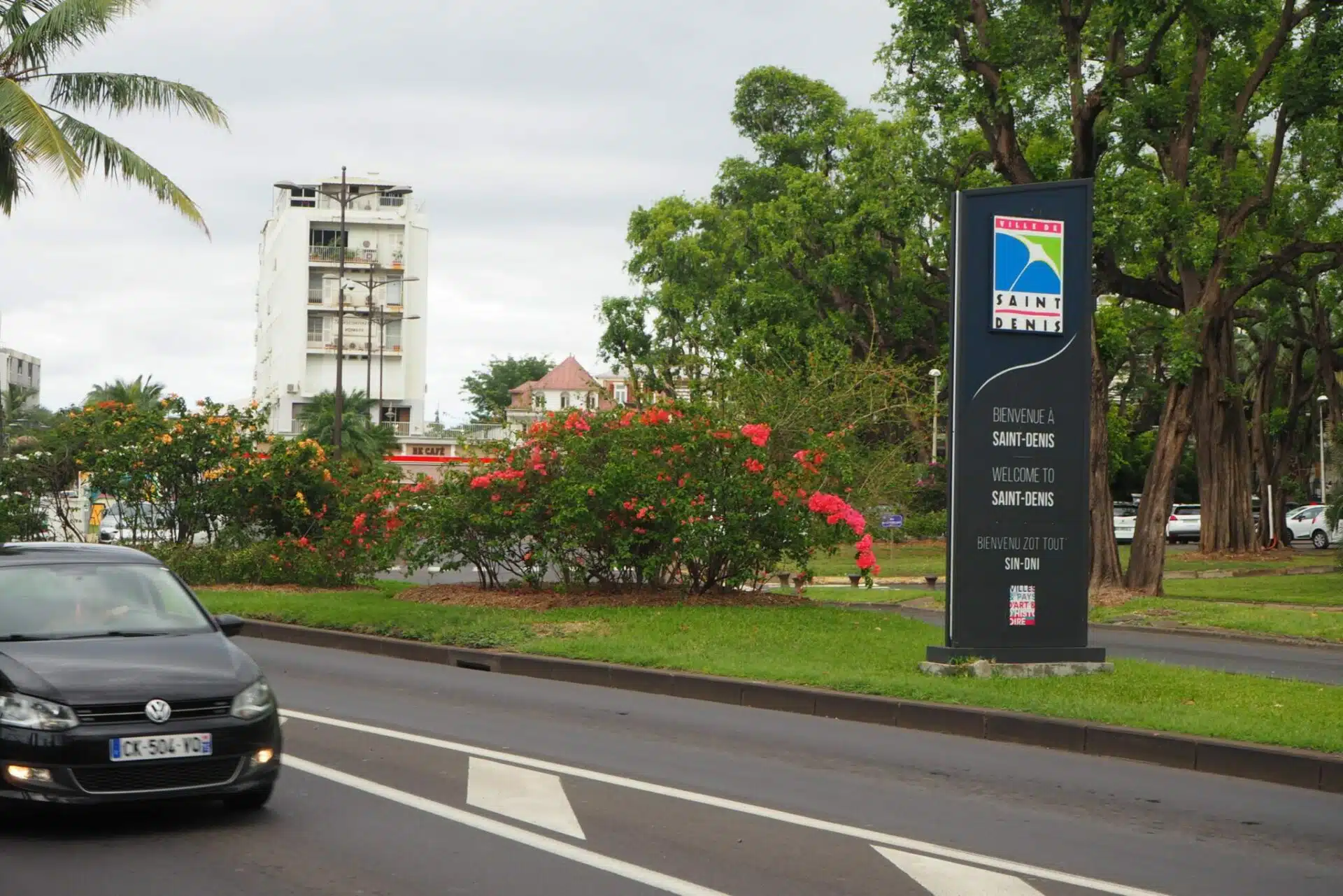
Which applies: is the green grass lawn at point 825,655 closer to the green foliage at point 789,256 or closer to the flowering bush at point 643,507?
the flowering bush at point 643,507

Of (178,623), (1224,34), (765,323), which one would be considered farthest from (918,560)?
(178,623)

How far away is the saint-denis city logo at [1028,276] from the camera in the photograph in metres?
14.6

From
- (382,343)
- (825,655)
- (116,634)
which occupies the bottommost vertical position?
(825,655)

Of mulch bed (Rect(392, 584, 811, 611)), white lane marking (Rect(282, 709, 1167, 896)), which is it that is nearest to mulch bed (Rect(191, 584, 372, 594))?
mulch bed (Rect(392, 584, 811, 611))

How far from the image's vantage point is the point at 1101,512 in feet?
91.7

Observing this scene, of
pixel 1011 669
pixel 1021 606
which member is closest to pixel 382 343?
pixel 1021 606

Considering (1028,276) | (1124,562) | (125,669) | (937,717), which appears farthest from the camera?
(1124,562)

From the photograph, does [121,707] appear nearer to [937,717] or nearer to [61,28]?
[937,717]

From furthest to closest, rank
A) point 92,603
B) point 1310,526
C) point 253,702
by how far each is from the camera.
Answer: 1. point 1310,526
2. point 92,603
3. point 253,702

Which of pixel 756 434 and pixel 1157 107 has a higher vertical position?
pixel 1157 107

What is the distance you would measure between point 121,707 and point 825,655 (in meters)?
9.32

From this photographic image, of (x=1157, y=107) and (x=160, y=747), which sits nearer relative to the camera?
(x=160, y=747)

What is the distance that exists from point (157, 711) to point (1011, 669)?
8.74 meters

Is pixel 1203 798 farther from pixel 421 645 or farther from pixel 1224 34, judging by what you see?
pixel 1224 34
